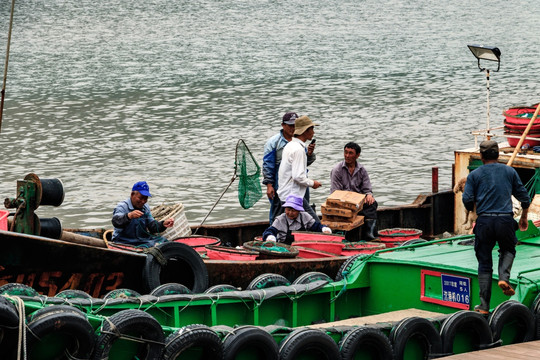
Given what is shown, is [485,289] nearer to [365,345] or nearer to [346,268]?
[365,345]

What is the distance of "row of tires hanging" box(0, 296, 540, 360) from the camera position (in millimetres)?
6906

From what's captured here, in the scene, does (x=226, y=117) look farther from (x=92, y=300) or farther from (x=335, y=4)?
(x=335, y=4)

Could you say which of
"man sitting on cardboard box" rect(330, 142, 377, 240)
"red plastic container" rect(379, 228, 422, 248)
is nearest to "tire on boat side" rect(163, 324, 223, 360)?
"man sitting on cardboard box" rect(330, 142, 377, 240)

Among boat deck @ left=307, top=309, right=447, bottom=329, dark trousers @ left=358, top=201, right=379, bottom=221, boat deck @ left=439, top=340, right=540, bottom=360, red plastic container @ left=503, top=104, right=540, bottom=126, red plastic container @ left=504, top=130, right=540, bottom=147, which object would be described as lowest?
boat deck @ left=439, top=340, right=540, bottom=360

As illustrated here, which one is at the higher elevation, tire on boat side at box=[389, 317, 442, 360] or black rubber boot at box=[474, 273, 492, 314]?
black rubber boot at box=[474, 273, 492, 314]

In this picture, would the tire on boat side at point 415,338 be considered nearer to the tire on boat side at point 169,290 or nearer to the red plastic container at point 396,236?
the tire on boat side at point 169,290

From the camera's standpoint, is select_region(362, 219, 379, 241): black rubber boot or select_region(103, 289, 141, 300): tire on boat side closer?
select_region(103, 289, 141, 300): tire on boat side

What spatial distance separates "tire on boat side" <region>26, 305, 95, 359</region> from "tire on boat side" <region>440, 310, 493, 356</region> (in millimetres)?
3216

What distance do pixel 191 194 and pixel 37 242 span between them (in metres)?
14.0

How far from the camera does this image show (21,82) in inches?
1695

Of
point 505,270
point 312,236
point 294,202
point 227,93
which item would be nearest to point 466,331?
point 505,270

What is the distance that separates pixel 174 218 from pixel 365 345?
17.9 feet

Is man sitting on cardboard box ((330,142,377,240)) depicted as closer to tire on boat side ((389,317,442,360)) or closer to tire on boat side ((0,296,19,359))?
tire on boat side ((389,317,442,360))

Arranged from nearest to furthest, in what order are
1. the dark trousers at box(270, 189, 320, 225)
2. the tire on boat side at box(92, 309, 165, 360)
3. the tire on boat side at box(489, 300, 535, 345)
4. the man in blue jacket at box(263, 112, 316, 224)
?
the tire on boat side at box(92, 309, 165, 360) → the tire on boat side at box(489, 300, 535, 345) → the dark trousers at box(270, 189, 320, 225) → the man in blue jacket at box(263, 112, 316, 224)
